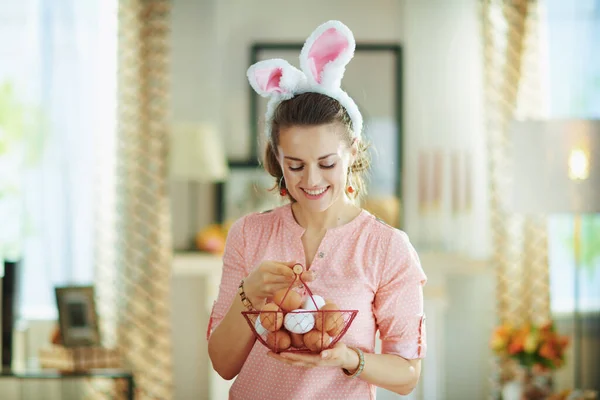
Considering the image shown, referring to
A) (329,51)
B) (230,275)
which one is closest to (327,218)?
(230,275)

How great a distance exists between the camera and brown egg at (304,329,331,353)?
4.13ft

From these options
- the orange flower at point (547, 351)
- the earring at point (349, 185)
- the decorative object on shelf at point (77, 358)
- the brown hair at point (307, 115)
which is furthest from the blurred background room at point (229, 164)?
the brown hair at point (307, 115)

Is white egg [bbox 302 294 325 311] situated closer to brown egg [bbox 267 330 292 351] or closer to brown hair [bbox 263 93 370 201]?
brown egg [bbox 267 330 292 351]

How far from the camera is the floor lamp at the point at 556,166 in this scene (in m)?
3.17

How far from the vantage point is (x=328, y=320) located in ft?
4.14

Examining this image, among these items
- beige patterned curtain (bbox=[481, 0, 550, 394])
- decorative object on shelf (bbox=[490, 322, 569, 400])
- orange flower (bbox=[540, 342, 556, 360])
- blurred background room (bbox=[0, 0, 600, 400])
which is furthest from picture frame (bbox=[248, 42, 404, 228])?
orange flower (bbox=[540, 342, 556, 360])

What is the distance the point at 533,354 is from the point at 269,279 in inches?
95.2

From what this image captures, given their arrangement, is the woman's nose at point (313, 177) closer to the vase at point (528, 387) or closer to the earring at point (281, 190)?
the earring at point (281, 190)

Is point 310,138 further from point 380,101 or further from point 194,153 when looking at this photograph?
point 380,101

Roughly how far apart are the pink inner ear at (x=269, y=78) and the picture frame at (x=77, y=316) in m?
2.00

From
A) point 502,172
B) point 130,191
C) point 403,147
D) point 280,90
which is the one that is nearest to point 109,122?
point 130,191

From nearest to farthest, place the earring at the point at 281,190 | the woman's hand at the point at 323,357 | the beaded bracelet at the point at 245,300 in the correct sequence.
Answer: the woman's hand at the point at 323,357 → the beaded bracelet at the point at 245,300 → the earring at the point at 281,190

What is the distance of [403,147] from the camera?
433 cm

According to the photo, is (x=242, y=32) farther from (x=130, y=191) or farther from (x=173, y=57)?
(x=130, y=191)
